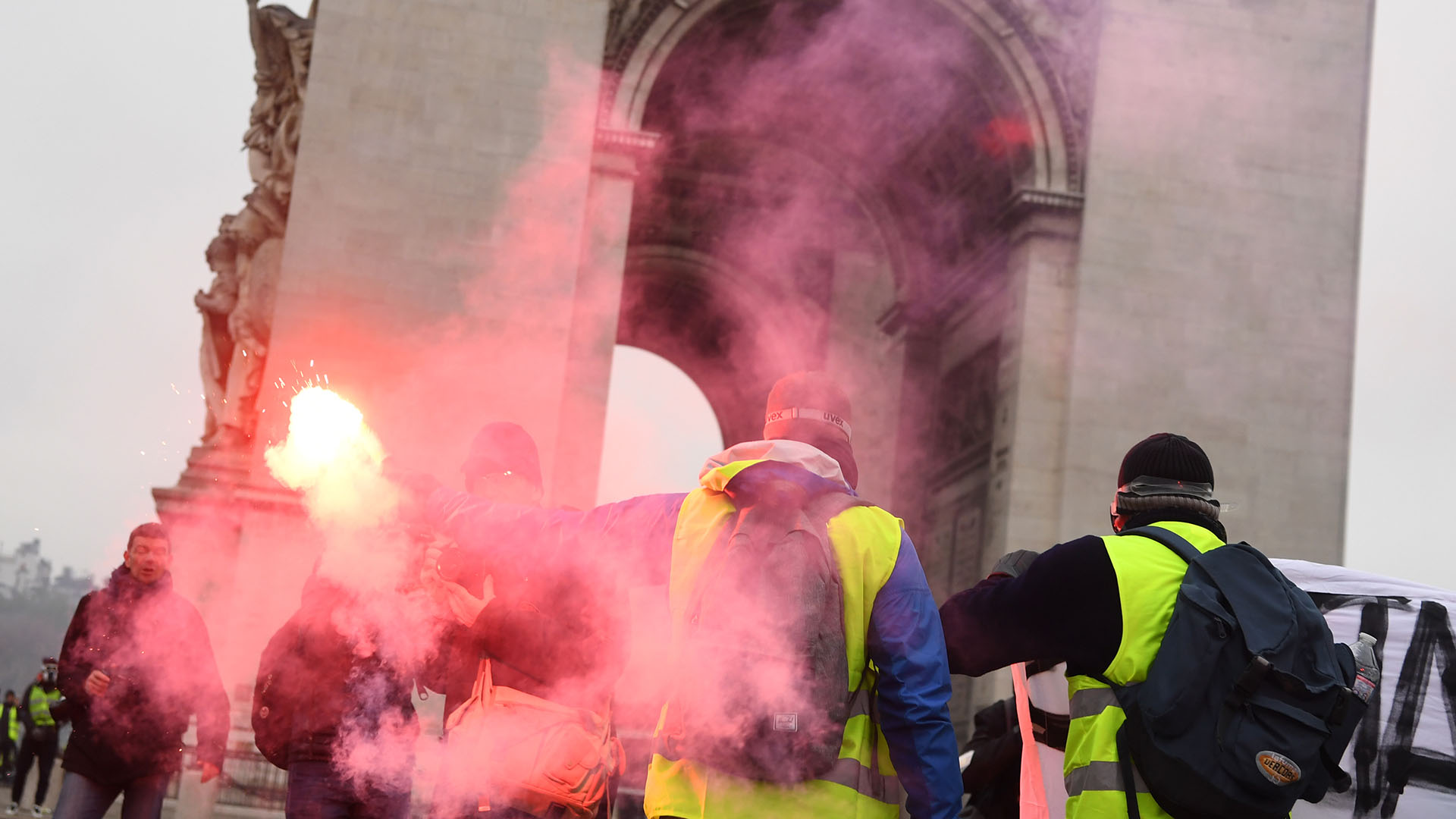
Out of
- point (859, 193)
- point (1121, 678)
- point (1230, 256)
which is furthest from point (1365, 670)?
point (859, 193)

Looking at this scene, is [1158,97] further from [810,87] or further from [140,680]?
[140,680]

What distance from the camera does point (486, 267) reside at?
34.8ft

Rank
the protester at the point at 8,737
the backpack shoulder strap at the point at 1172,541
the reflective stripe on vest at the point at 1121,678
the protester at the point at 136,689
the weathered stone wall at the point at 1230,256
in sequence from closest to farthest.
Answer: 1. the reflective stripe on vest at the point at 1121,678
2. the backpack shoulder strap at the point at 1172,541
3. the protester at the point at 136,689
4. the weathered stone wall at the point at 1230,256
5. the protester at the point at 8,737

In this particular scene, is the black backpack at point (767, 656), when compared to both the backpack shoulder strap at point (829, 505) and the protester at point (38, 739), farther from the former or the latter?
the protester at point (38, 739)

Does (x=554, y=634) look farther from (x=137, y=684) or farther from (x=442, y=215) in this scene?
(x=442, y=215)

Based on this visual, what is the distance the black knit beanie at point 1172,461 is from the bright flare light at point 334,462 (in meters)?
1.70

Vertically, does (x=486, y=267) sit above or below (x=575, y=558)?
above

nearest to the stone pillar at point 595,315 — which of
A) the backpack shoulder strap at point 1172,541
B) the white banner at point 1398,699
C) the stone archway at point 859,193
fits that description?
the stone archway at point 859,193

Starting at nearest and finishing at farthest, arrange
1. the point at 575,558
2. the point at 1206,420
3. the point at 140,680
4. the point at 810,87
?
the point at 575,558
the point at 140,680
the point at 1206,420
the point at 810,87

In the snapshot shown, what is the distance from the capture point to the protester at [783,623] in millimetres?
2492

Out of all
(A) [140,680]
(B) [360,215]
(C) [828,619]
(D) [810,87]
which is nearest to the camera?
(C) [828,619]

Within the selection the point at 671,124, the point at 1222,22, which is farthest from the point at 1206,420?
the point at 671,124

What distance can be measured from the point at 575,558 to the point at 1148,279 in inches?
384

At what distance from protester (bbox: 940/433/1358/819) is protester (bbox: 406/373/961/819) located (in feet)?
0.58
